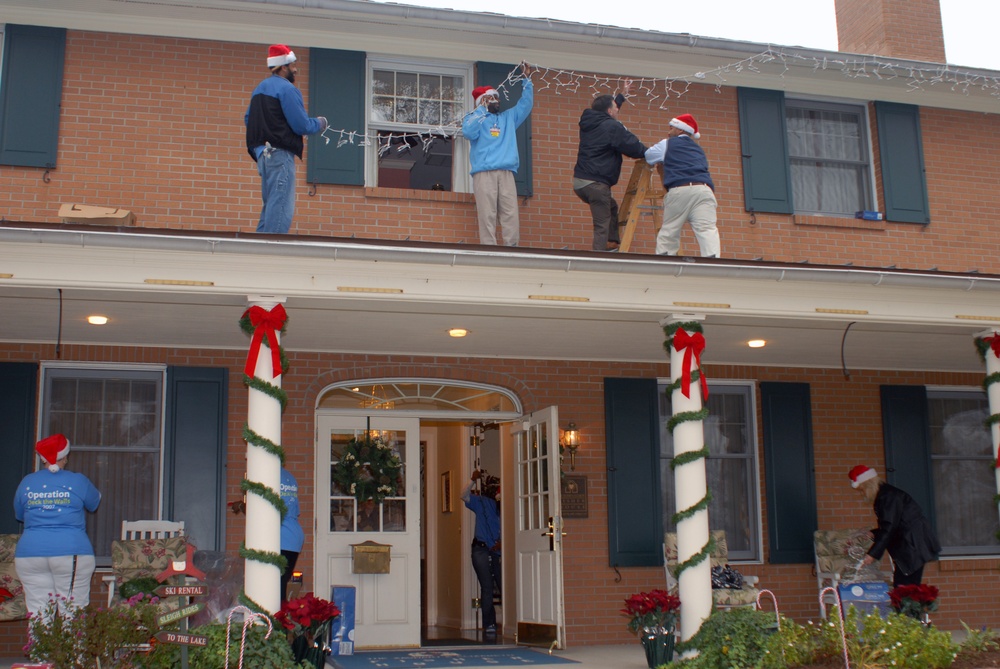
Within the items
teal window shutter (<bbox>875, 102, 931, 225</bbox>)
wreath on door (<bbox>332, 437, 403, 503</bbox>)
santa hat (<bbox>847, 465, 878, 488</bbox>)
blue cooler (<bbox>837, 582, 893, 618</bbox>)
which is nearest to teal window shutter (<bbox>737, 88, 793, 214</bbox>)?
teal window shutter (<bbox>875, 102, 931, 225</bbox>)

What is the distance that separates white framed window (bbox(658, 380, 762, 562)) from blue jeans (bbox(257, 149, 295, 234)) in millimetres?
4508

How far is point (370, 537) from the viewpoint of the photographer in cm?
1054

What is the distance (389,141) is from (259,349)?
11.3 ft

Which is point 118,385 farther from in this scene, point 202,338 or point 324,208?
point 324,208

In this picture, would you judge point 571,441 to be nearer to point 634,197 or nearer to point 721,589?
point 721,589

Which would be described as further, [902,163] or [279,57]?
[902,163]

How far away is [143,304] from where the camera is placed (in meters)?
8.50

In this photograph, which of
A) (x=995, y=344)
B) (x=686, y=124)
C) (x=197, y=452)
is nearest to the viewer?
(x=995, y=344)

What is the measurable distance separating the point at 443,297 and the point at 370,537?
10.8 ft

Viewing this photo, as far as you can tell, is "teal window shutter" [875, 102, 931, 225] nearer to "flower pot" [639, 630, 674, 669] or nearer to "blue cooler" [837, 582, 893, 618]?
"blue cooler" [837, 582, 893, 618]

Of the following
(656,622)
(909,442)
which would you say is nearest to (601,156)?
(656,622)

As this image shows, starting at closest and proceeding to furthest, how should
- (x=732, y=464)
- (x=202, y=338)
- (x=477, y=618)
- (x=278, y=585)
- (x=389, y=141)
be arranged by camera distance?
1. (x=278, y=585)
2. (x=202, y=338)
3. (x=389, y=141)
4. (x=732, y=464)
5. (x=477, y=618)

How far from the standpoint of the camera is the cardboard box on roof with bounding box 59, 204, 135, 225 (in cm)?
891

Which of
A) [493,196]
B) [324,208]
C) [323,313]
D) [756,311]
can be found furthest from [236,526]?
[756,311]
